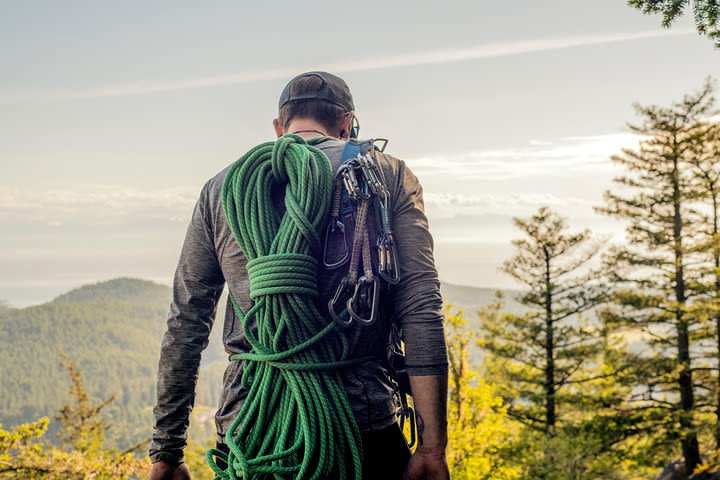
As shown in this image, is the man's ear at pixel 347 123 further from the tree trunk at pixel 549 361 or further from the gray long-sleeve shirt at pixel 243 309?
the tree trunk at pixel 549 361

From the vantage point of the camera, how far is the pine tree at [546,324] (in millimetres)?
22844

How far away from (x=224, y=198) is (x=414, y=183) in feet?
2.19

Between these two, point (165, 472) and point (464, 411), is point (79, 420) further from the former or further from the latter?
point (165, 472)

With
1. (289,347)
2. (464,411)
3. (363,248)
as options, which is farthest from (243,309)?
(464,411)

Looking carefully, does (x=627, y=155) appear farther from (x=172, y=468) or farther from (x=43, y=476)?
(x=172, y=468)

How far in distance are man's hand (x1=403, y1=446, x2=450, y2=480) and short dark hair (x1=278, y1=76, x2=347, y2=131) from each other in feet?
3.93

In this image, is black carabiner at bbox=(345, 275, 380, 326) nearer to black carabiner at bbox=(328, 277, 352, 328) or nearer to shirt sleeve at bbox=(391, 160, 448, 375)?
black carabiner at bbox=(328, 277, 352, 328)

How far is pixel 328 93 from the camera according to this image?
2.33 metres

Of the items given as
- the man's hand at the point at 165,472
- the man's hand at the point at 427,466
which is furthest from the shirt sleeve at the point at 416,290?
the man's hand at the point at 165,472

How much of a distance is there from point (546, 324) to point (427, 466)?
882 inches

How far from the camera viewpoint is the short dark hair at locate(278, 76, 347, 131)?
7.66 feet

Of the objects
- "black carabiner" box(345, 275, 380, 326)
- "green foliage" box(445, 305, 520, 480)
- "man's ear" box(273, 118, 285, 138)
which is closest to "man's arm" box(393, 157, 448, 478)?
"black carabiner" box(345, 275, 380, 326)

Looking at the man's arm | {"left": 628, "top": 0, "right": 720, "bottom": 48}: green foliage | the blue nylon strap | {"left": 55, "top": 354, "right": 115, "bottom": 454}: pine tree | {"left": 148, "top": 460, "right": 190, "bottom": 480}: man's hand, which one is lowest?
{"left": 55, "top": 354, "right": 115, "bottom": 454}: pine tree

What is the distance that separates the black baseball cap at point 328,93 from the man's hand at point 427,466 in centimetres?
125
